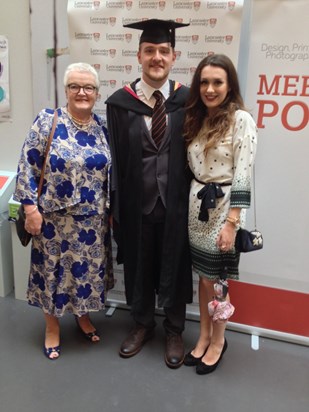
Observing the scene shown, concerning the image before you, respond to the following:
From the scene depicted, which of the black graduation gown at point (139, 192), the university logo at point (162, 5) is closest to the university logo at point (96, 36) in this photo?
the university logo at point (162, 5)

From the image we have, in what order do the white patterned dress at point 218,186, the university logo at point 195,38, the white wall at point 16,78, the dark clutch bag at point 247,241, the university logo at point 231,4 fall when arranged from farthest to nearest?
the white wall at point 16,78, the university logo at point 195,38, the university logo at point 231,4, the dark clutch bag at point 247,241, the white patterned dress at point 218,186

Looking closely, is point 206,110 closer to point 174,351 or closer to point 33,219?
point 33,219

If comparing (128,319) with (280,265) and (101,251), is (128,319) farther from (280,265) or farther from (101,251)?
(280,265)

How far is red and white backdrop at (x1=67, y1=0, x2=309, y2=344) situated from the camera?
202cm

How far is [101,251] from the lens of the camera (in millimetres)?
2084

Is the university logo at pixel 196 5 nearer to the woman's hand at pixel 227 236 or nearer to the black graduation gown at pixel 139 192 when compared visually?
the black graduation gown at pixel 139 192

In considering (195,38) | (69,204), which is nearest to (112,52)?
(195,38)

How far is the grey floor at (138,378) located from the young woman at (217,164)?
1.19 ft

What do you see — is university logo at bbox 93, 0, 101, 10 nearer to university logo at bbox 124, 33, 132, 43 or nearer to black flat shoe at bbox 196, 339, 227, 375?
university logo at bbox 124, 33, 132, 43

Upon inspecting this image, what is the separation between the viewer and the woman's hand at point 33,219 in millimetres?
1880

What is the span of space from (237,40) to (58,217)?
1.35m

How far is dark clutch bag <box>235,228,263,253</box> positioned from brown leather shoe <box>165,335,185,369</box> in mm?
730

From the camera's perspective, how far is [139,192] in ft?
6.37

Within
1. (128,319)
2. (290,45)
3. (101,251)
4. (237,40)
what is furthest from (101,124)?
(128,319)
